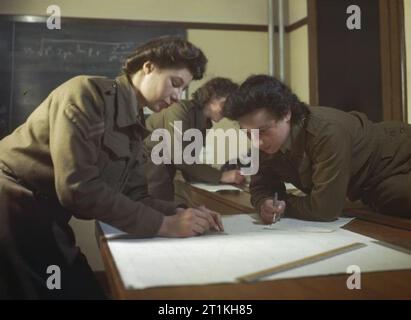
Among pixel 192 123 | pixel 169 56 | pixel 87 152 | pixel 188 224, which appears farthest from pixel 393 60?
pixel 87 152

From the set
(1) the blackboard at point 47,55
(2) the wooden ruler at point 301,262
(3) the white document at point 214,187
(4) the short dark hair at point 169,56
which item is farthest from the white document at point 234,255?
(1) the blackboard at point 47,55

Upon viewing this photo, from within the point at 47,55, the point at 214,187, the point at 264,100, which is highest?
the point at 47,55

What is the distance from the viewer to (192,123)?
90.3 inches

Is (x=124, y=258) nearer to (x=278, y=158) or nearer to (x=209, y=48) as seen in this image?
(x=278, y=158)

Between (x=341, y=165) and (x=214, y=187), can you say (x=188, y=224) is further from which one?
(x=214, y=187)

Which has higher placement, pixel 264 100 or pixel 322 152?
pixel 264 100

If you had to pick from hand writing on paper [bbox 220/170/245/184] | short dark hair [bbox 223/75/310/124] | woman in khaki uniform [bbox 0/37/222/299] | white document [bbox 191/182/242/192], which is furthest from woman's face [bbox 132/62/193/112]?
hand writing on paper [bbox 220/170/245/184]

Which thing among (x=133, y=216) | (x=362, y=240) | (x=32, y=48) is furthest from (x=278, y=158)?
(x=32, y=48)

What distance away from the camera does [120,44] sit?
3053 mm

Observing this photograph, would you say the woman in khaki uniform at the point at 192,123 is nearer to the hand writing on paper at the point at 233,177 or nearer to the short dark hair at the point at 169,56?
the hand writing on paper at the point at 233,177

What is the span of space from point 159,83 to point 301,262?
2.22ft

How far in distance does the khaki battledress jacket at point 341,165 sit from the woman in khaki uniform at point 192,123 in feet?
2.65

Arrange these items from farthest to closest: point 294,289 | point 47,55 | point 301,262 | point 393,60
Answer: point 47,55
point 393,60
point 301,262
point 294,289
